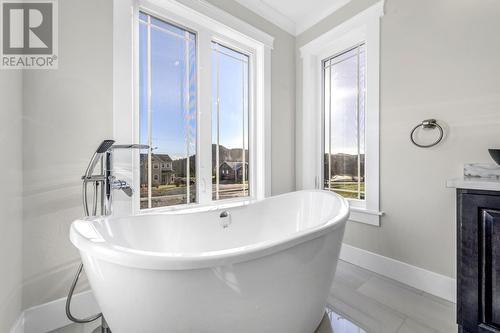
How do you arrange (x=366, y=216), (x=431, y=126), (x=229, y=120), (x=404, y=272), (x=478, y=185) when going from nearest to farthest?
(x=478, y=185) → (x=431, y=126) → (x=404, y=272) → (x=366, y=216) → (x=229, y=120)

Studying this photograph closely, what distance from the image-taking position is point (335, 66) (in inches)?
96.3

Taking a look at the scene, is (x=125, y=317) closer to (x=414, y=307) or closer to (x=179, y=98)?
(x=179, y=98)

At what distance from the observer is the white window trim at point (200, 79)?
1510 millimetres

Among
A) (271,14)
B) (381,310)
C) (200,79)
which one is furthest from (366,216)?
(271,14)

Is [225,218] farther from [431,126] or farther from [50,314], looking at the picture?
[431,126]

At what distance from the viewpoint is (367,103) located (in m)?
2.01

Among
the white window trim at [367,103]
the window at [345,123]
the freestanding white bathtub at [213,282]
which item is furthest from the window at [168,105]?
the window at [345,123]

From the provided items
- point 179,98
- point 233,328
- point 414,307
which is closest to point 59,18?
point 179,98

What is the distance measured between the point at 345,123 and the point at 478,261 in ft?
5.10

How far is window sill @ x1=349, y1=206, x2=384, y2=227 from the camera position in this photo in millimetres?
1945

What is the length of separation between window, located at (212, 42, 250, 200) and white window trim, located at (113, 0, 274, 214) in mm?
81

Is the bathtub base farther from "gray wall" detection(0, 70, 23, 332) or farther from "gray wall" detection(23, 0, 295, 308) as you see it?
"gray wall" detection(23, 0, 295, 308)

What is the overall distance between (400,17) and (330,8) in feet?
2.44

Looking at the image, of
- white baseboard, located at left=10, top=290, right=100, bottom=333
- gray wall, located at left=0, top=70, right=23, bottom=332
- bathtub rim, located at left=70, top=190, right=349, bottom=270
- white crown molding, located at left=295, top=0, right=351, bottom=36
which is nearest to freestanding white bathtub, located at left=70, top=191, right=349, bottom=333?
bathtub rim, located at left=70, top=190, right=349, bottom=270
